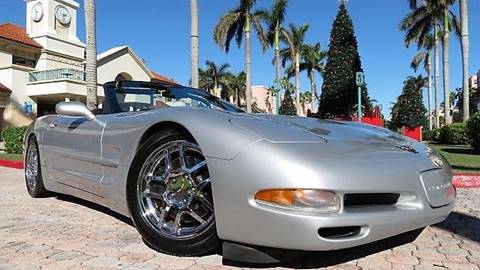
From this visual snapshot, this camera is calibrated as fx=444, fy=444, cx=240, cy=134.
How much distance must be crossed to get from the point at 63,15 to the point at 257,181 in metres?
33.5

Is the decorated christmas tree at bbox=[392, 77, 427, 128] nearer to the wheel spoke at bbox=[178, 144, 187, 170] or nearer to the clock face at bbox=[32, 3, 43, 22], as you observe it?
the wheel spoke at bbox=[178, 144, 187, 170]

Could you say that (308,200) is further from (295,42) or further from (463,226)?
(295,42)

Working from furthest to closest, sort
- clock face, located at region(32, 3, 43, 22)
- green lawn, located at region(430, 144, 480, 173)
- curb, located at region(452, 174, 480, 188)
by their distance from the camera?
clock face, located at region(32, 3, 43, 22), green lawn, located at region(430, 144, 480, 173), curb, located at region(452, 174, 480, 188)

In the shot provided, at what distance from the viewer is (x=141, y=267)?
2.56 meters

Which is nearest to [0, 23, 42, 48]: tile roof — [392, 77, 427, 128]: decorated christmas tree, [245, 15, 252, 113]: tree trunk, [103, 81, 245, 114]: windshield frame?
[245, 15, 252, 113]: tree trunk

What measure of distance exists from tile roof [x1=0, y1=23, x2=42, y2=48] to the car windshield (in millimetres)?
27802

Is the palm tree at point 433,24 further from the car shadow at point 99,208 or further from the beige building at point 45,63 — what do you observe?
the car shadow at point 99,208

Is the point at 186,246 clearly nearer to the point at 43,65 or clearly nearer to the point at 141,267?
the point at 141,267

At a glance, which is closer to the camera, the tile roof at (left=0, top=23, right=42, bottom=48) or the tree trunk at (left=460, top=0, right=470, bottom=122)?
the tree trunk at (left=460, top=0, right=470, bottom=122)

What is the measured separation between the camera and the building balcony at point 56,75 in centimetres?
2720

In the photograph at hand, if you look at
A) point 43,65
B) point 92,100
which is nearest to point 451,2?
point 92,100

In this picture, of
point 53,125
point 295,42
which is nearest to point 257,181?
point 53,125

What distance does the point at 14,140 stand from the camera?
15000 mm

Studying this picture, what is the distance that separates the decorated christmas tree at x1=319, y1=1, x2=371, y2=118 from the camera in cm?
2089
